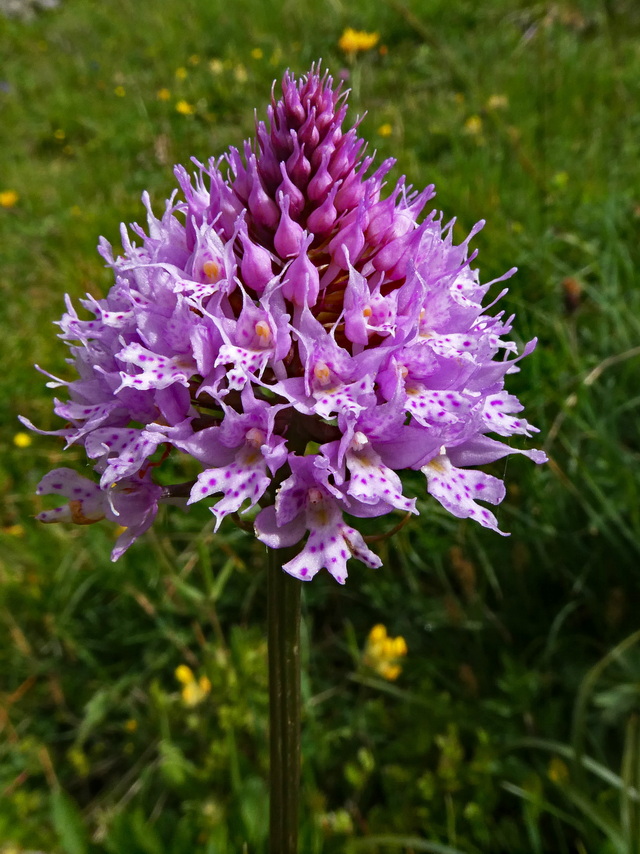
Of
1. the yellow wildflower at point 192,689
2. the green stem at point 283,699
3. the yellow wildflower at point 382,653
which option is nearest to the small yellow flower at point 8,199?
the yellow wildflower at point 192,689

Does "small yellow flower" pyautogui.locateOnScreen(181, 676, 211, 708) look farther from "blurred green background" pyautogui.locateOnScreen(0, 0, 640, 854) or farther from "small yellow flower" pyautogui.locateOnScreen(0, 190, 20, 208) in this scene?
"small yellow flower" pyautogui.locateOnScreen(0, 190, 20, 208)

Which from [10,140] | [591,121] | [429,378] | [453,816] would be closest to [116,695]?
[453,816]

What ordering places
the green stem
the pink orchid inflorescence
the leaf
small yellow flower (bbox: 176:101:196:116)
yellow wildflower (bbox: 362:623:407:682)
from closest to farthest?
the pink orchid inflorescence, the green stem, the leaf, yellow wildflower (bbox: 362:623:407:682), small yellow flower (bbox: 176:101:196:116)

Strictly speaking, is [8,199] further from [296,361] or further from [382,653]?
[296,361]

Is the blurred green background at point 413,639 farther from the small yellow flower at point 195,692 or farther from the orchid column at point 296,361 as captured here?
→ the orchid column at point 296,361

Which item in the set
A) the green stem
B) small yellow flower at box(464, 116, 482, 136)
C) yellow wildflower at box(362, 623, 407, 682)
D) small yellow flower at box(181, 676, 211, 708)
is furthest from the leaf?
small yellow flower at box(464, 116, 482, 136)

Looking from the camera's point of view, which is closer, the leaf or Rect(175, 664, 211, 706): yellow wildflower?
the leaf
